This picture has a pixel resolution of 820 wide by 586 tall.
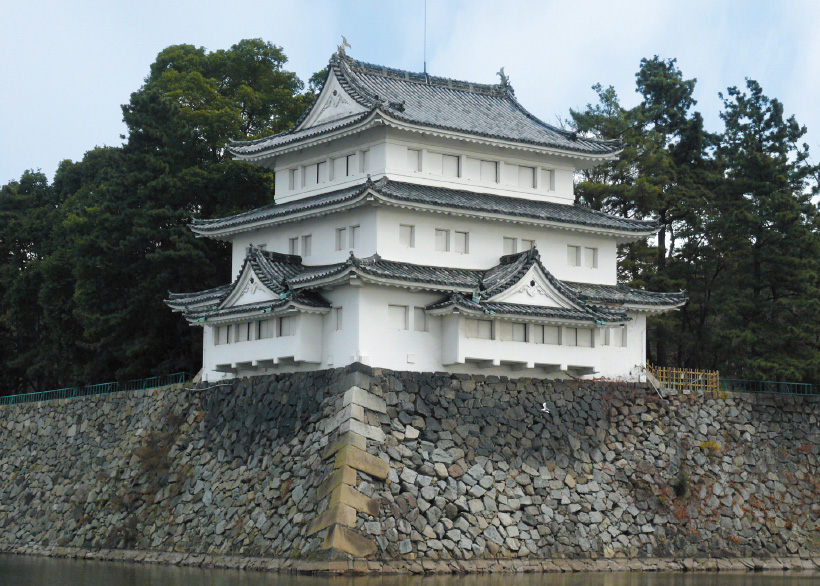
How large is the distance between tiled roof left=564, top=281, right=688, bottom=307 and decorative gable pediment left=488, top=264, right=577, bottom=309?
1.72m

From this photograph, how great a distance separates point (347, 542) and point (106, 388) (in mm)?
19537

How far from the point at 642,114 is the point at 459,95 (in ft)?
50.1

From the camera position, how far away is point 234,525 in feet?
123

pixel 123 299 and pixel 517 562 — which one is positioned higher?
pixel 123 299

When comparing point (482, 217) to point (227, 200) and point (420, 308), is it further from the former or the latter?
point (227, 200)

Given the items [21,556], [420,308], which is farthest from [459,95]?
[21,556]

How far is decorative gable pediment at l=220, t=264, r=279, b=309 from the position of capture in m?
39.7

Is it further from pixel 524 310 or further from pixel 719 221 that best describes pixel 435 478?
pixel 719 221

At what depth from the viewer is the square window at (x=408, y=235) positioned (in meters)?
40.0

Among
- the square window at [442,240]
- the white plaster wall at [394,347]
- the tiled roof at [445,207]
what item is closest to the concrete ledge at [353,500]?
the white plaster wall at [394,347]

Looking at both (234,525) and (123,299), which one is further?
(123,299)

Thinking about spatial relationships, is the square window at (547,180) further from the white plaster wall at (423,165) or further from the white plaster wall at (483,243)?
the white plaster wall at (483,243)

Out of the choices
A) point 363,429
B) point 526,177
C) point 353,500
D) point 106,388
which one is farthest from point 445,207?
point 106,388

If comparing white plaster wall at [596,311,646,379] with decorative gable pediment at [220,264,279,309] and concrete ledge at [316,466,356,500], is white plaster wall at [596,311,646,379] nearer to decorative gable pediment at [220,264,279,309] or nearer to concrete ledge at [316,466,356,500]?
concrete ledge at [316,466,356,500]
